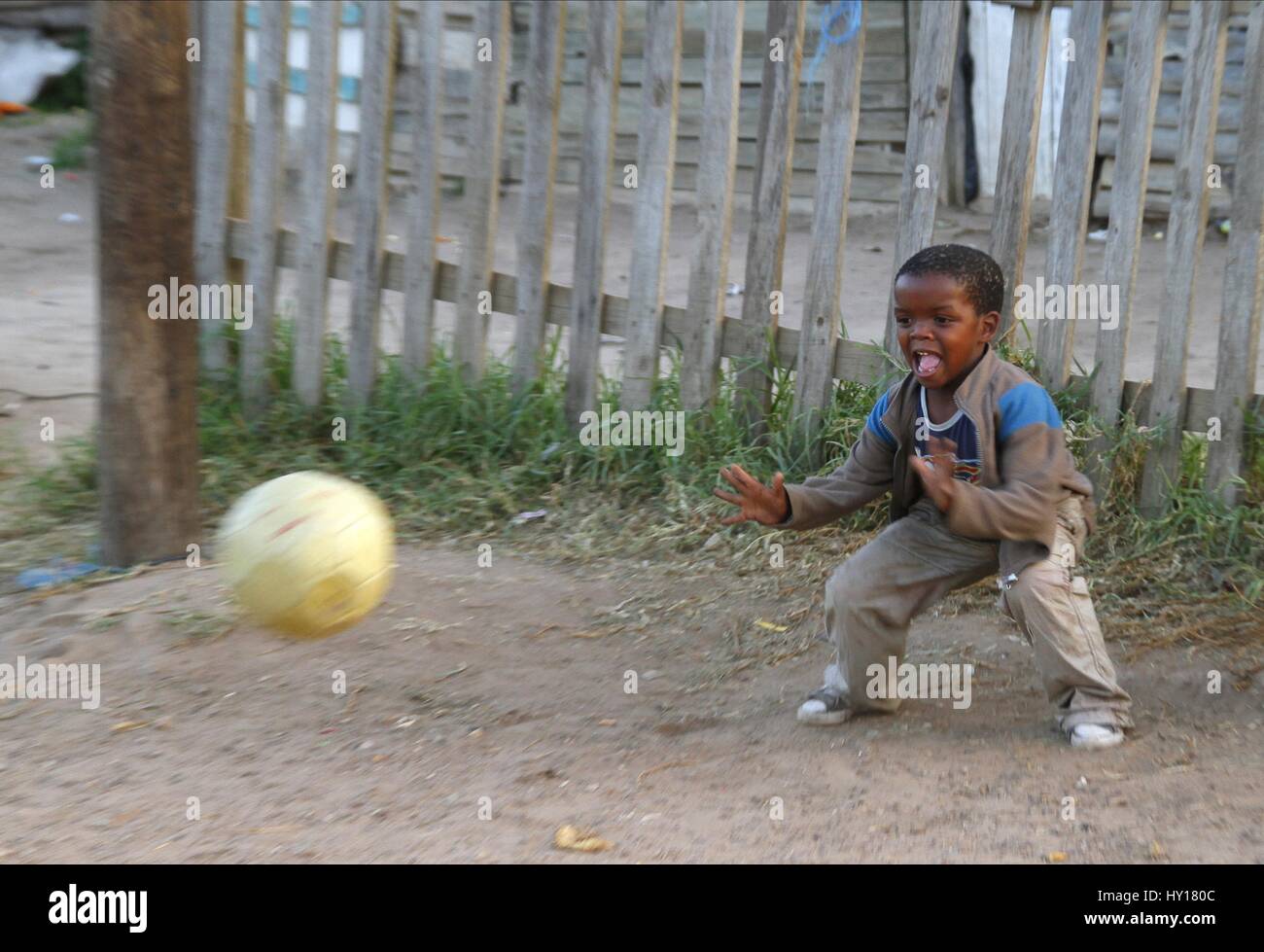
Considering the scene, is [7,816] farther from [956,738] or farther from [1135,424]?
[1135,424]

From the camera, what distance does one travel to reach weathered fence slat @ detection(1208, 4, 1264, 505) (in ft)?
13.6

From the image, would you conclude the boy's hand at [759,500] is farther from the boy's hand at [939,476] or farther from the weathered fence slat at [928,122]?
the weathered fence slat at [928,122]

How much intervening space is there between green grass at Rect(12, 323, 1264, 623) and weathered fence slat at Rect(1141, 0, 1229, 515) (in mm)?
72

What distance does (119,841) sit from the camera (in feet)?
9.52

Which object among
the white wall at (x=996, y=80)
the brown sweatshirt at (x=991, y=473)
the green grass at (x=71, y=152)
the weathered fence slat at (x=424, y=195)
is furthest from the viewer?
the green grass at (x=71, y=152)

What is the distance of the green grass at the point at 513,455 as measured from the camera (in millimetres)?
4438

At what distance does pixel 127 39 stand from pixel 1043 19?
2966 millimetres

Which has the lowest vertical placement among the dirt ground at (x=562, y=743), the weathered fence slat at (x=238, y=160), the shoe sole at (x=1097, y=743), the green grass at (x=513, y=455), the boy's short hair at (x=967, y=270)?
the dirt ground at (x=562, y=743)

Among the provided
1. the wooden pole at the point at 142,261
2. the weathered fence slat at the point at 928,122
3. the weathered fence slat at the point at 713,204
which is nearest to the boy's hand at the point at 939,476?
the weathered fence slat at the point at 928,122

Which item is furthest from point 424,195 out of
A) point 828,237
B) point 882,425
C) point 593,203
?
point 882,425

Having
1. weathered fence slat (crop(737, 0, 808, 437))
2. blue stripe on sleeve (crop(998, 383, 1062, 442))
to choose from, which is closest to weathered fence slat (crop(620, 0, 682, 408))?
weathered fence slat (crop(737, 0, 808, 437))

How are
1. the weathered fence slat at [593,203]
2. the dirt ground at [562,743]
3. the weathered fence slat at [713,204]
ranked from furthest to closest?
the weathered fence slat at [593,203], the weathered fence slat at [713,204], the dirt ground at [562,743]

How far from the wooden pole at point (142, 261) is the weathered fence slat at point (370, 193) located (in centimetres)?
125

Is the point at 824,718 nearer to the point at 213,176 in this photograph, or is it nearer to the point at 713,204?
the point at 713,204
